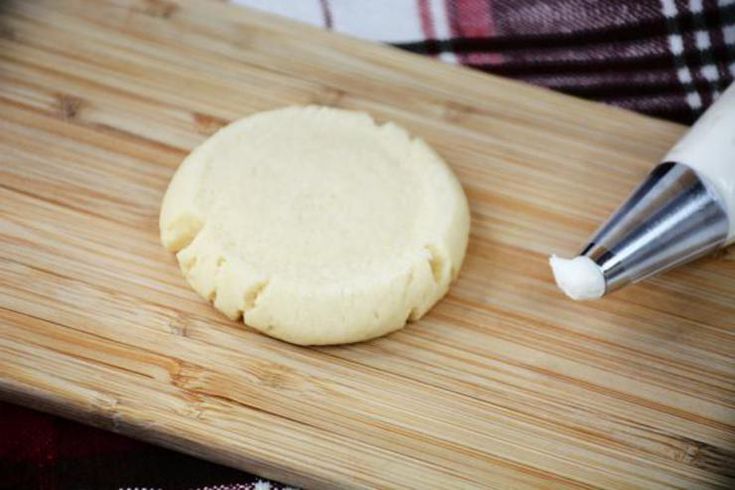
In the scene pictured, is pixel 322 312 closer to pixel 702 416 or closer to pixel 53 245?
pixel 53 245

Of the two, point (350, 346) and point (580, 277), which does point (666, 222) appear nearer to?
point (580, 277)

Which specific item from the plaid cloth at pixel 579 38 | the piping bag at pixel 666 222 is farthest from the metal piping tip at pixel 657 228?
the plaid cloth at pixel 579 38

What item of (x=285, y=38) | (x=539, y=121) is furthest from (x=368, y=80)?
(x=539, y=121)

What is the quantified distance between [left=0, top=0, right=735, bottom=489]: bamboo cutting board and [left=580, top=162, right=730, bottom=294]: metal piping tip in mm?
92

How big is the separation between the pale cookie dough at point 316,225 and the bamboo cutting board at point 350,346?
46 mm

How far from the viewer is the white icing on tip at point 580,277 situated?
3.47 ft

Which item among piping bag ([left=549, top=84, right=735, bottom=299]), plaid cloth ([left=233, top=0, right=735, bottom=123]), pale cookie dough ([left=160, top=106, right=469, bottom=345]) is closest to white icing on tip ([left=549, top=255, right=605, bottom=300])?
piping bag ([left=549, top=84, right=735, bottom=299])

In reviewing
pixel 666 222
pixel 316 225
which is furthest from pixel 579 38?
pixel 316 225

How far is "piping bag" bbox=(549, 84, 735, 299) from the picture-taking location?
108 centimetres

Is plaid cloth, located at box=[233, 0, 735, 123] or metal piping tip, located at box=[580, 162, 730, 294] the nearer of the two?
metal piping tip, located at box=[580, 162, 730, 294]

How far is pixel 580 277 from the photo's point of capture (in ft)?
3.46

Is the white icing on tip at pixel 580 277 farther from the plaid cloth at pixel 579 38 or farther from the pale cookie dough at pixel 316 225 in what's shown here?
the plaid cloth at pixel 579 38

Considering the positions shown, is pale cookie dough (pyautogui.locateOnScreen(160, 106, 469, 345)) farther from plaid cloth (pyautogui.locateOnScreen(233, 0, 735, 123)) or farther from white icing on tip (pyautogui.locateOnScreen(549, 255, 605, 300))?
plaid cloth (pyautogui.locateOnScreen(233, 0, 735, 123))

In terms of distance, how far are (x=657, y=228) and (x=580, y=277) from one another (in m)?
0.12
